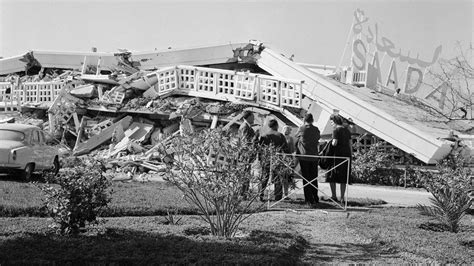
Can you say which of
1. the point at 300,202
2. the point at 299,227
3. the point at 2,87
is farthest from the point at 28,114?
the point at 299,227

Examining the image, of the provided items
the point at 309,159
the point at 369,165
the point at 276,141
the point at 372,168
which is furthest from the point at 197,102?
the point at 309,159

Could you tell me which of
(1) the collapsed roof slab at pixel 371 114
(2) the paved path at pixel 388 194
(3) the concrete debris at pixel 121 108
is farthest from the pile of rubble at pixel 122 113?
(2) the paved path at pixel 388 194

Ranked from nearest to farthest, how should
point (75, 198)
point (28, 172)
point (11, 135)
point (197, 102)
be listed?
point (75, 198), point (28, 172), point (11, 135), point (197, 102)

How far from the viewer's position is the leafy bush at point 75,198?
7910 millimetres

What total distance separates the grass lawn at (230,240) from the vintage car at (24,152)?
2.94 meters

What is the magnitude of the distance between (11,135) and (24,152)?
2.90 feet

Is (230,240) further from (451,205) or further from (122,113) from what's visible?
(122,113)

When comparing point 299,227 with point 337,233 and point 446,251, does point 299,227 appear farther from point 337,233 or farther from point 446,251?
point 446,251

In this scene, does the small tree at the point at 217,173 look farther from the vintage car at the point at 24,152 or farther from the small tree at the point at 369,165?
the small tree at the point at 369,165

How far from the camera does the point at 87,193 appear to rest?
26.3 ft

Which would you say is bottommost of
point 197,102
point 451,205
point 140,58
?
point 451,205

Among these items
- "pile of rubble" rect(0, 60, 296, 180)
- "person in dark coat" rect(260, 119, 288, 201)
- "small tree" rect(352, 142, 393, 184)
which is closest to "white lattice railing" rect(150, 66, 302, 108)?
"pile of rubble" rect(0, 60, 296, 180)

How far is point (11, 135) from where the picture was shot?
51.5 ft

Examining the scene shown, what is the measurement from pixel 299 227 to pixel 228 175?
2.30 meters
